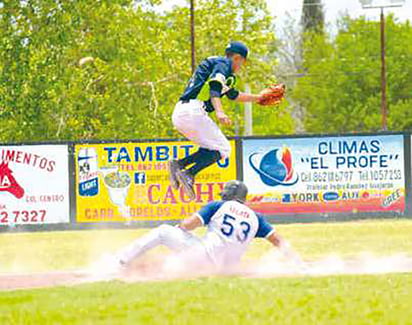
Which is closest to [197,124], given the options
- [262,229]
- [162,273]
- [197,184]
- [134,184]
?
[262,229]

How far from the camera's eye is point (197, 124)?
41.3 ft

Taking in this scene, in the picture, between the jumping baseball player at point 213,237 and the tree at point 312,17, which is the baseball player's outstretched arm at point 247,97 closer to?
the jumping baseball player at point 213,237

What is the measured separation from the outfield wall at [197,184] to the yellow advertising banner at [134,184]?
0.07 ft

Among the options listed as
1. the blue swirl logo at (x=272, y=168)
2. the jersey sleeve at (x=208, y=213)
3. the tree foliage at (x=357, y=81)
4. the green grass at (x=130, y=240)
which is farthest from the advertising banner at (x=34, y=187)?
the tree foliage at (x=357, y=81)

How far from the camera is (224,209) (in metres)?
11.4

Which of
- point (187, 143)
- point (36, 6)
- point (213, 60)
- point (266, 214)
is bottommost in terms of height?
point (266, 214)

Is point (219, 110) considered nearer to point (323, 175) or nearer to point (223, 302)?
point (223, 302)

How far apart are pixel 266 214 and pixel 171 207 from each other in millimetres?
2193

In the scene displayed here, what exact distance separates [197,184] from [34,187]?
3.71 m

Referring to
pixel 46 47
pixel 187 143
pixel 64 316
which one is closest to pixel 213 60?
pixel 64 316

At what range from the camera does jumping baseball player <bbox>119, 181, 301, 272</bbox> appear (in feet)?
37.5

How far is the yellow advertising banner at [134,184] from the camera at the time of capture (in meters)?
24.3

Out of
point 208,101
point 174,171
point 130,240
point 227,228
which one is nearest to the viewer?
point 227,228

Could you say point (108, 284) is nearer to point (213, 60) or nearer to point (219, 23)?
point (213, 60)
